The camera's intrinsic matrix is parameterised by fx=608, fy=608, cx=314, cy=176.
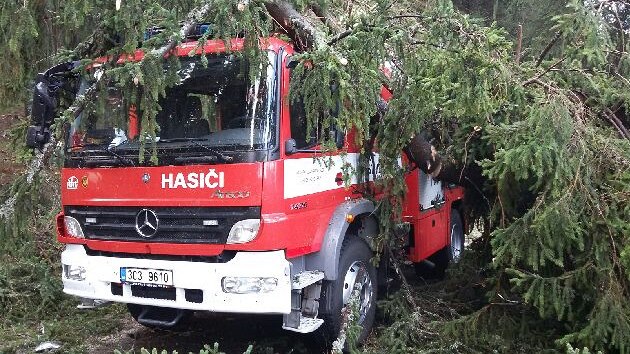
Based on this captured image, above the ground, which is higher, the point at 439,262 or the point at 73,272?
the point at 73,272

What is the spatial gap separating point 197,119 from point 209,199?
646 mm

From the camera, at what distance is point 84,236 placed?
15.8 ft

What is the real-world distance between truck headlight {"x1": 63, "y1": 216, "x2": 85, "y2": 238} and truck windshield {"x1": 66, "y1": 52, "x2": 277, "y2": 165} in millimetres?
497

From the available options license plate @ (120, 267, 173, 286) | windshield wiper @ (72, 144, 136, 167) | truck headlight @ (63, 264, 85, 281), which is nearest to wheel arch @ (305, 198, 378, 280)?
license plate @ (120, 267, 173, 286)

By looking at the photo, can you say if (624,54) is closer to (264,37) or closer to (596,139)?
(596,139)

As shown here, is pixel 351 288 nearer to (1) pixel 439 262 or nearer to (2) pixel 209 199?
(2) pixel 209 199

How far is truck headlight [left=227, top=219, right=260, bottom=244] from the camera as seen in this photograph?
4.20 m

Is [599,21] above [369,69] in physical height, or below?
above

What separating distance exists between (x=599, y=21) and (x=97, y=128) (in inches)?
175

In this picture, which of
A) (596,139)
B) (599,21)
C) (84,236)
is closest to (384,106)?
(596,139)

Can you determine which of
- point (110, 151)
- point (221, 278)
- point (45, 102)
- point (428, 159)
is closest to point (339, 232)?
point (221, 278)

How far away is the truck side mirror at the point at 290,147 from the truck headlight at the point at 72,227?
1.83m

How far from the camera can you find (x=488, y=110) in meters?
4.31

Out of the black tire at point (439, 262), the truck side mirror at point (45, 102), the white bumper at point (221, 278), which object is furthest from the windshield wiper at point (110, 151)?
the black tire at point (439, 262)
